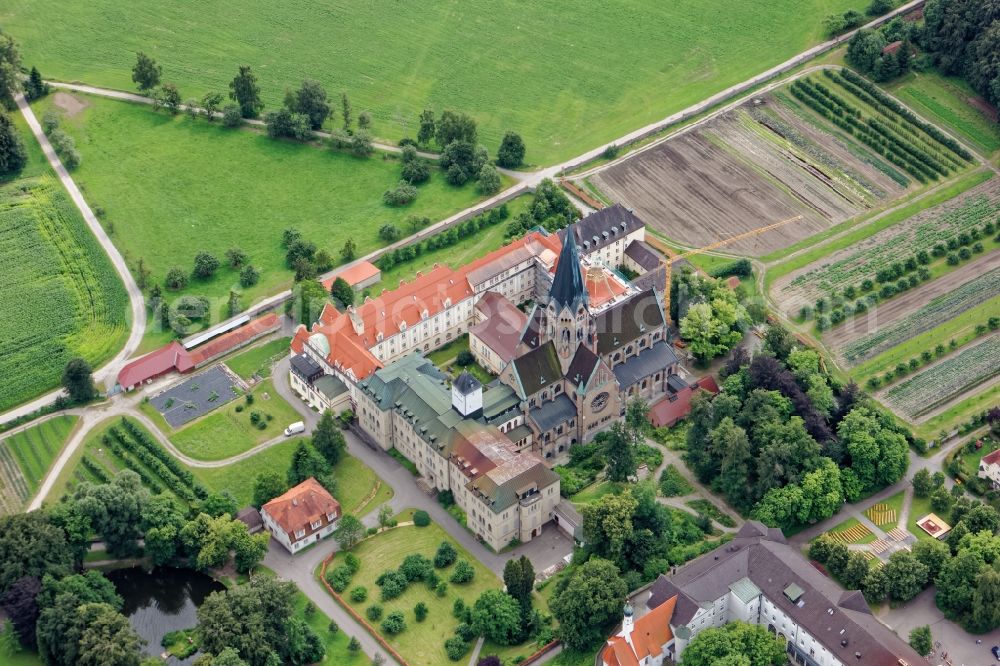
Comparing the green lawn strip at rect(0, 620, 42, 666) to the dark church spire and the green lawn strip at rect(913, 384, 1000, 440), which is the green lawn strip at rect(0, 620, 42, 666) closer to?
the dark church spire

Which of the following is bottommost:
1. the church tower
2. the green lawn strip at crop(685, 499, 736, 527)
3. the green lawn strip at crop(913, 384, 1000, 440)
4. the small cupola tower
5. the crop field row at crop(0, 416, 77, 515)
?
the crop field row at crop(0, 416, 77, 515)

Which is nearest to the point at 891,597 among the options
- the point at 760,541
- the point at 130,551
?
the point at 760,541

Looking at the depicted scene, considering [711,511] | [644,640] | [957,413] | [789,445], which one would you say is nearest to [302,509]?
[644,640]

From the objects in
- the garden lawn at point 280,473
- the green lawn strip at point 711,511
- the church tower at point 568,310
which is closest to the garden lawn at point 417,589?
the garden lawn at point 280,473

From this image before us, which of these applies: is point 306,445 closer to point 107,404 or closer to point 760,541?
point 107,404

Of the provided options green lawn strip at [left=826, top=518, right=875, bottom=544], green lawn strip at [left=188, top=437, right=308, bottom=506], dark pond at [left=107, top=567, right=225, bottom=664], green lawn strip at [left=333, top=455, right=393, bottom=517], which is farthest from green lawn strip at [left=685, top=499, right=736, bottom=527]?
dark pond at [left=107, top=567, right=225, bottom=664]

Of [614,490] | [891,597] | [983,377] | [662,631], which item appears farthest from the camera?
[983,377]

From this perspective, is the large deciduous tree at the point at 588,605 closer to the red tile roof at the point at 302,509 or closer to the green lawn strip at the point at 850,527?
the green lawn strip at the point at 850,527

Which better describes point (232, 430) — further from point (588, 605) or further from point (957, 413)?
point (957, 413)
